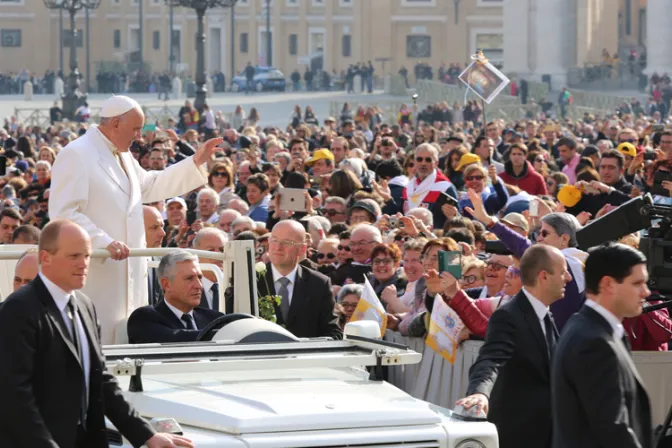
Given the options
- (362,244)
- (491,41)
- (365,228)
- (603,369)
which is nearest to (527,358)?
(603,369)

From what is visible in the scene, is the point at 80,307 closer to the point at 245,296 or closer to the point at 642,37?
the point at 245,296

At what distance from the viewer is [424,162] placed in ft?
50.9

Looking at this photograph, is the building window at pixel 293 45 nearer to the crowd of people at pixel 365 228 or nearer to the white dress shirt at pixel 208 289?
the crowd of people at pixel 365 228

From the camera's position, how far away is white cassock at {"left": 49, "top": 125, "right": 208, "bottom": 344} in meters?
8.70

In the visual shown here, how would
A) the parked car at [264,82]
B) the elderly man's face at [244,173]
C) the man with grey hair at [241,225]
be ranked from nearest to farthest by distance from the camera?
the man with grey hair at [241,225]
the elderly man's face at [244,173]
the parked car at [264,82]

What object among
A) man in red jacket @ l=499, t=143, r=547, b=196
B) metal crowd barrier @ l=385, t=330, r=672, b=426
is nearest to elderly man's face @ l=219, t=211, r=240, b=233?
man in red jacket @ l=499, t=143, r=547, b=196

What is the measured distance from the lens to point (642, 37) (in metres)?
97.8

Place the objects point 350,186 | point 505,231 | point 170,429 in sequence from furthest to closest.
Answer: point 350,186
point 505,231
point 170,429

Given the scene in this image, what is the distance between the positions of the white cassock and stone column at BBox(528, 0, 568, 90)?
61970 millimetres

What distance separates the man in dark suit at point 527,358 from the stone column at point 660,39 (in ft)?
202

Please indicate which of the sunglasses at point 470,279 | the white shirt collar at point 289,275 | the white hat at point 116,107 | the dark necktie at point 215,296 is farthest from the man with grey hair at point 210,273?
the sunglasses at point 470,279

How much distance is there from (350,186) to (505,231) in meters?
7.05

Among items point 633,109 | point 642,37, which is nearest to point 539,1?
point 633,109

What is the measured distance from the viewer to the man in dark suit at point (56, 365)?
229 inches
